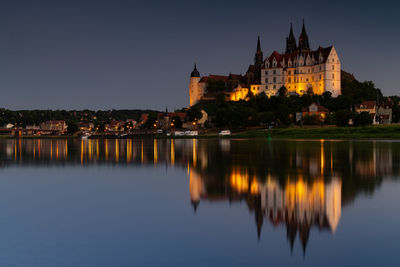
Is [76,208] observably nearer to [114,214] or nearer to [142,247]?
[114,214]

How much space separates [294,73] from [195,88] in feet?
136

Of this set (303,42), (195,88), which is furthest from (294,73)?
(195,88)

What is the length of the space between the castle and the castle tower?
6848 millimetres

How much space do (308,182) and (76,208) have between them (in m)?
9.15

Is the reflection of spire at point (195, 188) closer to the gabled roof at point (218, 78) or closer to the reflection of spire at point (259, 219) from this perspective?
the reflection of spire at point (259, 219)

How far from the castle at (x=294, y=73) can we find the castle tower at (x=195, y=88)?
6848 millimetres

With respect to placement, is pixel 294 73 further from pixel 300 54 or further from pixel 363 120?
pixel 363 120

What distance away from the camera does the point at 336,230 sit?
9.36 m

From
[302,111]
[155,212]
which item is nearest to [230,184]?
[155,212]

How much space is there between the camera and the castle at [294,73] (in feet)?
363

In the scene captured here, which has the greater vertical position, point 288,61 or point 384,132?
point 288,61

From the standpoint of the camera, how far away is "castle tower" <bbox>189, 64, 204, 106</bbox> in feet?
478

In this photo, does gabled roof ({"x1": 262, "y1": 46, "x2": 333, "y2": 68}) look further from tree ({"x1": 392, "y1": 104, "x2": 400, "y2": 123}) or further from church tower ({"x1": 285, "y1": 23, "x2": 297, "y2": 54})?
tree ({"x1": 392, "y1": 104, "x2": 400, "y2": 123})

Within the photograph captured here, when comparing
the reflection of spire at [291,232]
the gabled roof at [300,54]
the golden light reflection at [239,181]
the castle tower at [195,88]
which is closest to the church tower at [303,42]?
the gabled roof at [300,54]
